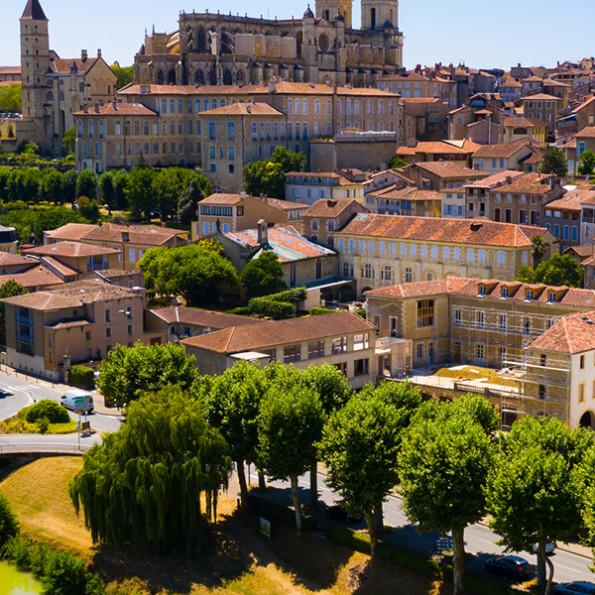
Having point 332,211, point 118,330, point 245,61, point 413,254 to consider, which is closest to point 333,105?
point 245,61

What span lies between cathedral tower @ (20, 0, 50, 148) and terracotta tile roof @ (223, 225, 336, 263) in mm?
53324

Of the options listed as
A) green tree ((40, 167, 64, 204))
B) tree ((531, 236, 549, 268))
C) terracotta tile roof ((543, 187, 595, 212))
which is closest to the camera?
tree ((531, 236, 549, 268))

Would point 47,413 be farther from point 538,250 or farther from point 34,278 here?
point 538,250

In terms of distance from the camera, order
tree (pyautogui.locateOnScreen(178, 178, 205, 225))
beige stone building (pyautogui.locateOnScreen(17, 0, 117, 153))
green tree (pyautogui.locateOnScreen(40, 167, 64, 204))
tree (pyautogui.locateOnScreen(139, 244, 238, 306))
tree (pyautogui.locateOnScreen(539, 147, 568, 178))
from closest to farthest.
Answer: tree (pyautogui.locateOnScreen(139, 244, 238, 306)), tree (pyautogui.locateOnScreen(539, 147, 568, 178)), tree (pyautogui.locateOnScreen(178, 178, 205, 225)), green tree (pyautogui.locateOnScreen(40, 167, 64, 204)), beige stone building (pyautogui.locateOnScreen(17, 0, 117, 153))

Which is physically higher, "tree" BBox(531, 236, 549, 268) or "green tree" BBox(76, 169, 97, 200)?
"green tree" BBox(76, 169, 97, 200)

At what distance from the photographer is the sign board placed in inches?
1714

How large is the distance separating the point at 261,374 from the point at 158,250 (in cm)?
3224

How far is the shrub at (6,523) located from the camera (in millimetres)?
45250

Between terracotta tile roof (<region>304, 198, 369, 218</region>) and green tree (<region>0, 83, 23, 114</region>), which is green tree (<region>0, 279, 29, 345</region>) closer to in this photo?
terracotta tile roof (<region>304, 198, 369, 218</region>)

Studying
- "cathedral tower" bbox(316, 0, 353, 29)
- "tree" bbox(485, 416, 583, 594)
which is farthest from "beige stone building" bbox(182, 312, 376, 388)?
"cathedral tower" bbox(316, 0, 353, 29)

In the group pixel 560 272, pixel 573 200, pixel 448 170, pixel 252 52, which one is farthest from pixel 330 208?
pixel 252 52

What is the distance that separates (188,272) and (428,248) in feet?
49.4

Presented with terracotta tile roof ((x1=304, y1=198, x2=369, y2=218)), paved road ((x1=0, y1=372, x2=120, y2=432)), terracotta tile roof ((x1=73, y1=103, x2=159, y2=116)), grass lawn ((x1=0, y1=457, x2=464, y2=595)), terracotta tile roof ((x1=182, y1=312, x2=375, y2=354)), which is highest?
terracotta tile roof ((x1=73, y1=103, x2=159, y2=116))

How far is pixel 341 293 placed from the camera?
76625 millimetres
